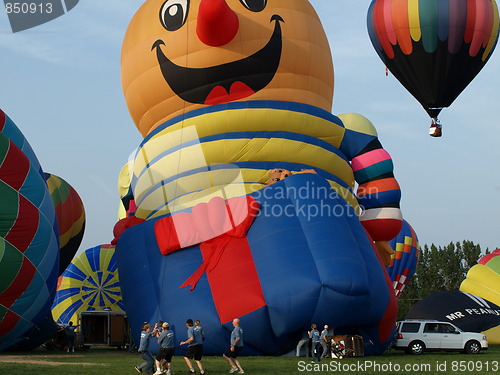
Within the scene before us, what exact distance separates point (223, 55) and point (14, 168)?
4.35 meters

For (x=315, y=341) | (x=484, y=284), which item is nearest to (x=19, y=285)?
(x=315, y=341)

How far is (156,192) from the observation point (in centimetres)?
1625

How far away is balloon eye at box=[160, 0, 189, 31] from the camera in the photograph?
15930 mm

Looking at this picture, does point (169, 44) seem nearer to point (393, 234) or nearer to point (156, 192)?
point (156, 192)

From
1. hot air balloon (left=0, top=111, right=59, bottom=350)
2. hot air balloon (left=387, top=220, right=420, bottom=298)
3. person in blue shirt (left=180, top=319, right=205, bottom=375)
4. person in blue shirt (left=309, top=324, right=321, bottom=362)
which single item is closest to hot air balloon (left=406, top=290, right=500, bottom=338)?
hot air balloon (left=387, top=220, right=420, bottom=298)

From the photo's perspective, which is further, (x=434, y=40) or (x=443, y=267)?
(x=443, y=267)

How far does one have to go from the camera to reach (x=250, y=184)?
15617 millimetres

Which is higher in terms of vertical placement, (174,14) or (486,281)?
(174,14)

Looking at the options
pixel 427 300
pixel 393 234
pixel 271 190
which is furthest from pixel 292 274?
pixel 427 300

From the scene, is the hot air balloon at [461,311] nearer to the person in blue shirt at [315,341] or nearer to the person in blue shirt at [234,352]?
the person in blue shirt at [315,341]

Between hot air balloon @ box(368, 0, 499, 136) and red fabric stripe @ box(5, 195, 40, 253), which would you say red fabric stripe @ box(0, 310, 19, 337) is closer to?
red fabric stripe @ box(5, 195, 40, 253)

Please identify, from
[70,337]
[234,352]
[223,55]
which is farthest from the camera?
[70,337]

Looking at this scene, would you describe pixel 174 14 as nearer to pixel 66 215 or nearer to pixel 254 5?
pixel 254 5

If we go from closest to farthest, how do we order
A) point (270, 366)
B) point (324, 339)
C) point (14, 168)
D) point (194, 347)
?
point (194, 347), point (270, 366), point (324, 339), point (14, 168)
